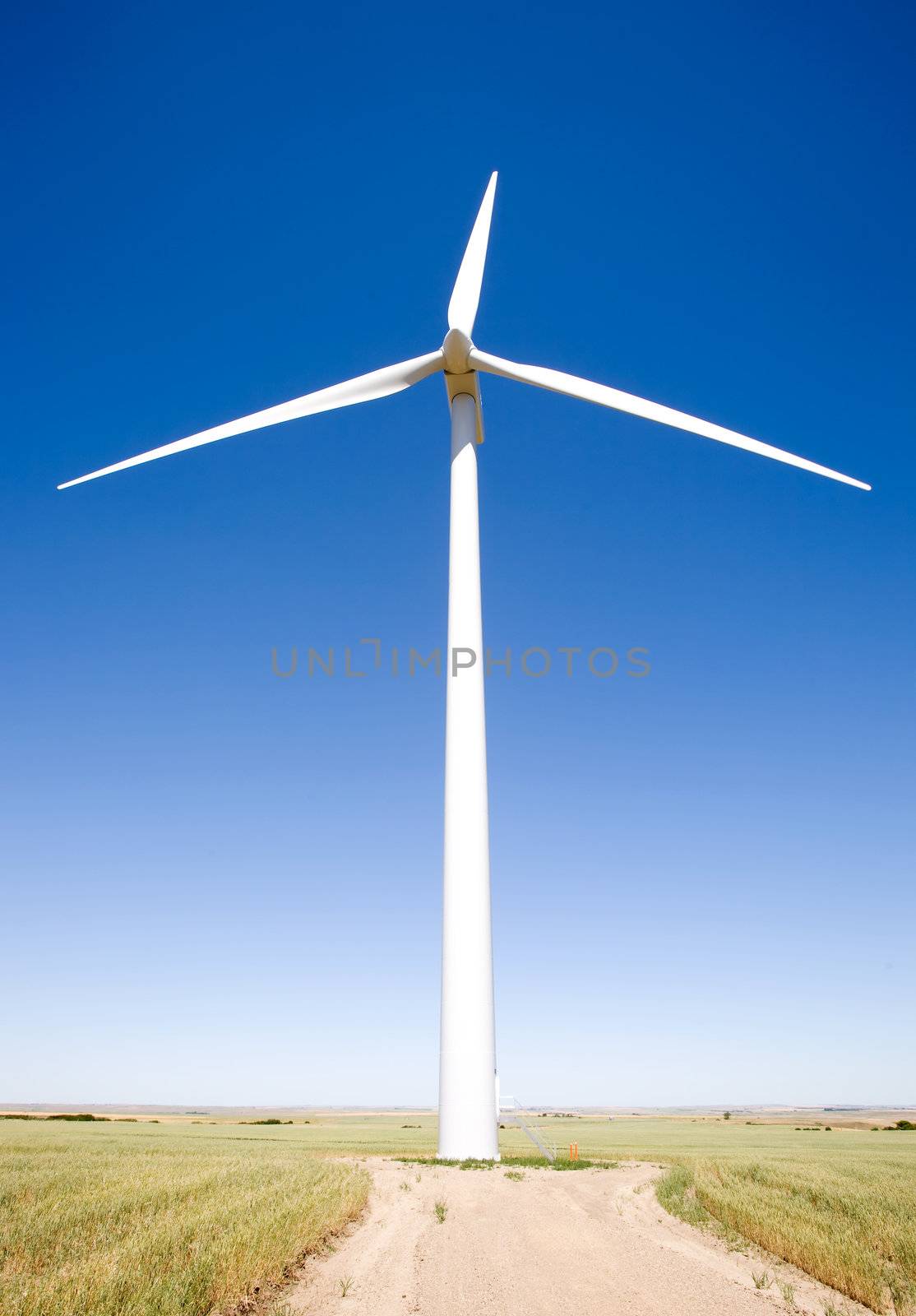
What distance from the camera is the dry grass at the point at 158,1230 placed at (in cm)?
841

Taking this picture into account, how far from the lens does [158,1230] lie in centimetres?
1121

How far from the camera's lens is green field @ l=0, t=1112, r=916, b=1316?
880cm

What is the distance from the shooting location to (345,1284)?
32.6 ft

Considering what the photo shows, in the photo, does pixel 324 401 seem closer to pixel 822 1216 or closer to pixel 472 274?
pixel 472 274

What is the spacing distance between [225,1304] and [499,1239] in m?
5.34

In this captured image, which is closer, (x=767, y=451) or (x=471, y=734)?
(x=471, y=734)

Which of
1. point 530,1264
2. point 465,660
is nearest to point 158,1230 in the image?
point 530,1264

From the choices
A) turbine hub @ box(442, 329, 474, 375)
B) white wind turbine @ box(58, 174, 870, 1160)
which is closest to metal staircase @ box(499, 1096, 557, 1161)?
white wind turbine @ box(58, 174, 870, 1160)

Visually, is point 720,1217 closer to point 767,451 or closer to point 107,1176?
point 107,1176

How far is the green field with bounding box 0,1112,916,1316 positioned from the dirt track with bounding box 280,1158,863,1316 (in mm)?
599

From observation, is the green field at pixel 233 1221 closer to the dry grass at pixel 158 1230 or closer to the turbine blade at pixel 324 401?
the dry grass at pixel 158 1230

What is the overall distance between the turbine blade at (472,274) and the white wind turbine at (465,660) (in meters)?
0.05

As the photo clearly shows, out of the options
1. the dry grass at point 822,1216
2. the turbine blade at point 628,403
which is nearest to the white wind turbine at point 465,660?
the turbine blade at point 628,403

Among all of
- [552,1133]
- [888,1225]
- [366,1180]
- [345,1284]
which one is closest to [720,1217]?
[888,1225]
